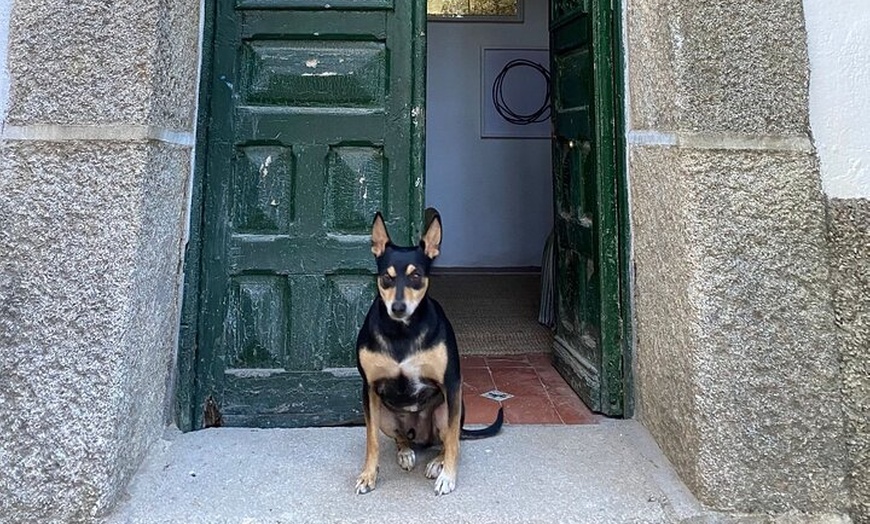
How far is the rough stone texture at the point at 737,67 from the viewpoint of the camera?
2598mm

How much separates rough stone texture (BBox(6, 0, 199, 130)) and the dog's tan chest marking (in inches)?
49.1

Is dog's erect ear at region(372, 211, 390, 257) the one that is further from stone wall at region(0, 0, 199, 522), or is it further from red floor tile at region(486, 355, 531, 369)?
red floor tile at region(486, 355, 531, 369)

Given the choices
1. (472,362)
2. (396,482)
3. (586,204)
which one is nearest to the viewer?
(396,482)

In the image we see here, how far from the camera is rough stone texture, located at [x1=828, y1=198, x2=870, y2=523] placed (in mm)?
2498

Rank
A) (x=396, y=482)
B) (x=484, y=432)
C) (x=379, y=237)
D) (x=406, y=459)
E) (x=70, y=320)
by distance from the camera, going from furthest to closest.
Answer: (x=484, y=432) → (x=406, y=459) → (x=396, y=482) → (x=379, y=237) → (x=70, y=320)

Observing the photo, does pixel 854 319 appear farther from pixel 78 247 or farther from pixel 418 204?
pixel 78 247

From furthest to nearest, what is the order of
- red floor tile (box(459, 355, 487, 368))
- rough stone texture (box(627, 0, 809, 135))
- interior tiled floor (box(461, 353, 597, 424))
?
→ red floor tile (box(459, 355, 487, 368)), interior tiled floor (box(461, 353, 597, 424)), rough stone texture (box(627, 0, 809, 135))

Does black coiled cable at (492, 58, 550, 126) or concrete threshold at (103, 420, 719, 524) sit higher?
black coiled cable at (492, 58, 550, 126)

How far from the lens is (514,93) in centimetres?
808

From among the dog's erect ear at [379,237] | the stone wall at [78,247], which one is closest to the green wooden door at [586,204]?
the dog's erect ear at [379,237]

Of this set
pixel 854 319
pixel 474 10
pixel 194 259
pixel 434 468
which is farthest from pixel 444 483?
pixel 474 10

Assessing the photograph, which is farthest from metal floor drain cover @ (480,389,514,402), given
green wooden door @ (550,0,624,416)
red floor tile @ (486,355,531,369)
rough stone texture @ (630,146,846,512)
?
rough stone texture @ (630,146,846,512)

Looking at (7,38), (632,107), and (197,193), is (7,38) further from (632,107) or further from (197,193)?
(632,107)

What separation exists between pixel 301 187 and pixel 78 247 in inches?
43.1
